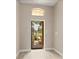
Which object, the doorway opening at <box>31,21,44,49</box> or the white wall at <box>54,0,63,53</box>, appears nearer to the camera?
the white wall at <box>54,0,63,53</box>

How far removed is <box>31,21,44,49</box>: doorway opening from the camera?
24.9ft

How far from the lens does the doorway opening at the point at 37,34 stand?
7.59 metres

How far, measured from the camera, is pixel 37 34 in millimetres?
7773

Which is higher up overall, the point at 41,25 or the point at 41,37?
the point at 41,25

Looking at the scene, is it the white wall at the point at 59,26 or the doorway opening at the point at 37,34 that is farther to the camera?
the doorway opening at the point at 37,34

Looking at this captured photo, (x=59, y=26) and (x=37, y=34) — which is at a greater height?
(x=59, y=26)

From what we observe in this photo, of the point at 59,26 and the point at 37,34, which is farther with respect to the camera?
the point at 37,34
